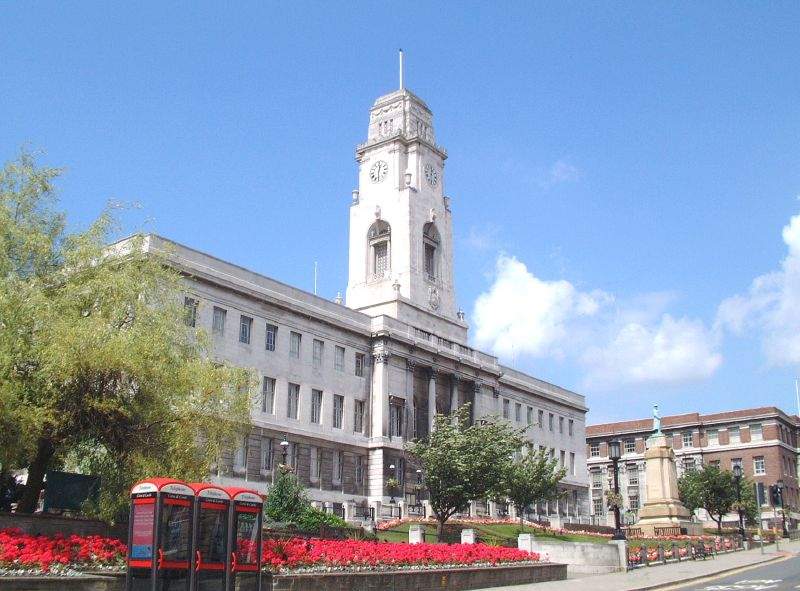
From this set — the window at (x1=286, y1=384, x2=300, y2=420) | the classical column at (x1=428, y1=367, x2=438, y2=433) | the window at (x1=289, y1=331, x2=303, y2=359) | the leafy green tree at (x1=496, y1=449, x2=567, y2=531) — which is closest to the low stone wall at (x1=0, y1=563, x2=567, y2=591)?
the leafy green tree at (x1=496, y1=449, x2=567, y2=531)

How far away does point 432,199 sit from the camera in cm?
7950

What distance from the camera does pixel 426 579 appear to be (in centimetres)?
2583

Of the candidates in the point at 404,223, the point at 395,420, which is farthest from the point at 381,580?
the point at 404,223

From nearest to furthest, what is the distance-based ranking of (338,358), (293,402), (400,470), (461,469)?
(461,469) < (293,402) < (338,358) < (400,470)

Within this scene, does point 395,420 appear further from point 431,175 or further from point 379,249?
point 431,175

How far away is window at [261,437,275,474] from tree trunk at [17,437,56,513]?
30846 mm

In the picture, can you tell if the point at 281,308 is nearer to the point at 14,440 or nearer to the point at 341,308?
the point at 341,308

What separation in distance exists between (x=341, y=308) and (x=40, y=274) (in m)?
38.7

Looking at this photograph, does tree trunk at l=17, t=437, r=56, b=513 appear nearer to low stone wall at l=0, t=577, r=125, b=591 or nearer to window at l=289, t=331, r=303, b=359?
low stone wall at l=0, t=577, r=125, b=591

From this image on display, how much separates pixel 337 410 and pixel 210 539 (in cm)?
4320

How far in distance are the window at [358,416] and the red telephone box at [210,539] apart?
44186mm

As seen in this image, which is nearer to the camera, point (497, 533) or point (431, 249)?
point (497, 533)

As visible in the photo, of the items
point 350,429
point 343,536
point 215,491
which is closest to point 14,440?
point 215,491

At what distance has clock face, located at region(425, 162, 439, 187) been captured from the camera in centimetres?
8019
